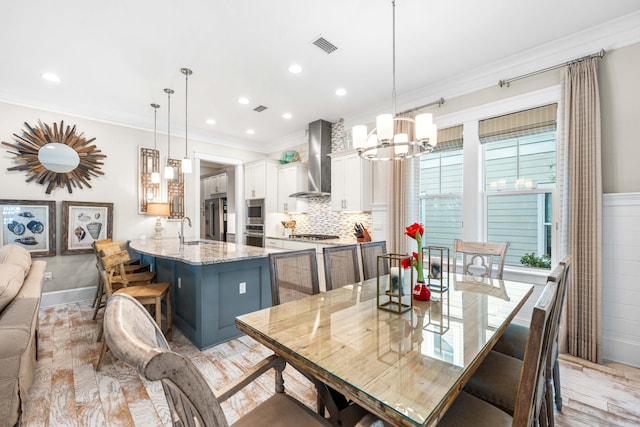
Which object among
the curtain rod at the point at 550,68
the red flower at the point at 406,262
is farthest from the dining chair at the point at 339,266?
the curtain rod at the point at 550,68

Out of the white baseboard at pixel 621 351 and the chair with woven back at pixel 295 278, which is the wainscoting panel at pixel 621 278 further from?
the chair with woven back at pixel 295 278

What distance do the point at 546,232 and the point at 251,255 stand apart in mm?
3025

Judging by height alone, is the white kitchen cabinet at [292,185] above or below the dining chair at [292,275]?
above

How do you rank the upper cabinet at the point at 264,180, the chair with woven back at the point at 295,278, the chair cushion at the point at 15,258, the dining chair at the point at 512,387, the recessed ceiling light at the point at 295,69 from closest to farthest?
the dining chair at the point at 512,387 < the chair with woven back at the point at 295,278 < the chair cushion at the point at 15,258 < the recessed ceiling light at the point at 295,69 < the upper cabinet at the point at 264,180

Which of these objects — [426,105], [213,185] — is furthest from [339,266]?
[213,185]

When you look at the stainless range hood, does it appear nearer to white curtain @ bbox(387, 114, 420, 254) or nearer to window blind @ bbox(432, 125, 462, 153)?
white curtain @ bbox(387, 114, 420, 254)

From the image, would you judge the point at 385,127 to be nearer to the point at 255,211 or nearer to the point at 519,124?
the point at 519,124

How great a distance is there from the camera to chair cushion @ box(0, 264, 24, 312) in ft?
5.49

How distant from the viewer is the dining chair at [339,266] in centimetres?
203

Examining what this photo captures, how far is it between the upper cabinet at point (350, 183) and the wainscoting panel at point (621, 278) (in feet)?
8.50

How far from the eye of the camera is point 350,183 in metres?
4.47

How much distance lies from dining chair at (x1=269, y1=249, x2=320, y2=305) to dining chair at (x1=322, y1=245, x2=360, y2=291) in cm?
15

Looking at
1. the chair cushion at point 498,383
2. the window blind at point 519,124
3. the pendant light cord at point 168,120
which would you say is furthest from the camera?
the pendant light cord at point 168,120

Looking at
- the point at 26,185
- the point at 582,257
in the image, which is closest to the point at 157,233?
the point at 26,185
